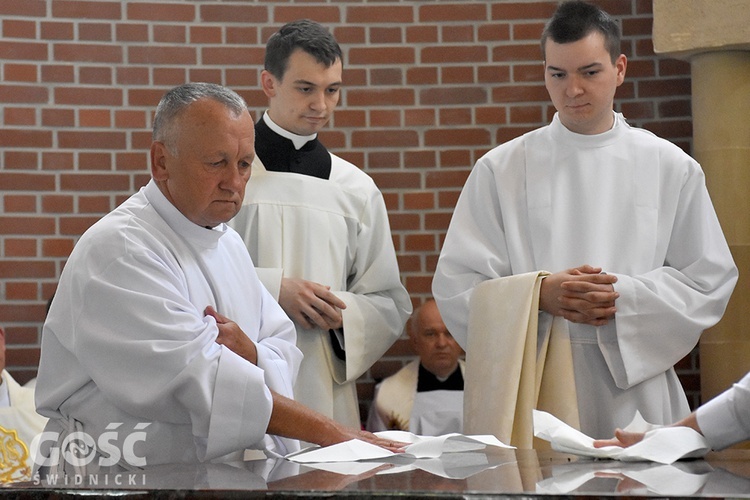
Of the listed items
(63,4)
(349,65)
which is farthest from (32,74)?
(349,65)

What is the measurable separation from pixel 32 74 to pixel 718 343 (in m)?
3.61

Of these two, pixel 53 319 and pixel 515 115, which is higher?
pixel 515 115

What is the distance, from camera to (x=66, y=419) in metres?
2.77

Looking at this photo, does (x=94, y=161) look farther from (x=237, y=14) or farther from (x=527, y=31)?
(x=527, y=31)

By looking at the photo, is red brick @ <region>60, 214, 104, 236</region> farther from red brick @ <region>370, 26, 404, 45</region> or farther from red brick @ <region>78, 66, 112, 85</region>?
red brick @ <region>370, 26, 404, 45</region>

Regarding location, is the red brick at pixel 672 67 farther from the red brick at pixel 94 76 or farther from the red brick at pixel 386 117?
the red brick at pixel 94 76

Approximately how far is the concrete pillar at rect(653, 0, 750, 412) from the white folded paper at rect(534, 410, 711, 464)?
281cm

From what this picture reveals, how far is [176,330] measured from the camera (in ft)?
8.63

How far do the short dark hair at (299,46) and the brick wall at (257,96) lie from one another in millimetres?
1277

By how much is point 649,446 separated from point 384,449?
586 millimetres

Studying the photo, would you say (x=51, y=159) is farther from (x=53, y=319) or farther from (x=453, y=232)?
(x=53, y=319)

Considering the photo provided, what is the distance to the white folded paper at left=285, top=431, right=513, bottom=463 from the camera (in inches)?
96.6

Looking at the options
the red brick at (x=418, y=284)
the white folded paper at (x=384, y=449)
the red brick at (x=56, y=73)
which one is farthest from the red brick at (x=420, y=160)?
the white folded paper at (x=384, y=449)

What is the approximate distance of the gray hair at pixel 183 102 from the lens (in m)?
2.90
